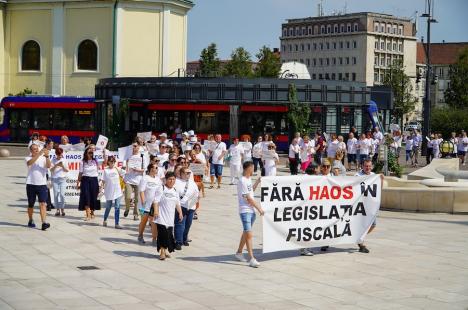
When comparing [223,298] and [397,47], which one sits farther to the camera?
[397,47]

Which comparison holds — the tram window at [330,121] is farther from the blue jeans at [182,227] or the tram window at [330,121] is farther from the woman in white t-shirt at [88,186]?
the blue jeans at [182,227]

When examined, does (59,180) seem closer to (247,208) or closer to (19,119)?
(247,208)

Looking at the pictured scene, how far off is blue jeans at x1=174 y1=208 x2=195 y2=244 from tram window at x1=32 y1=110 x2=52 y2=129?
127ft

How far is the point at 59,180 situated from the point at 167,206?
6.77m

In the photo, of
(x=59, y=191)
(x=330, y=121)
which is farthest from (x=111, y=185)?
(x=330, y=121)

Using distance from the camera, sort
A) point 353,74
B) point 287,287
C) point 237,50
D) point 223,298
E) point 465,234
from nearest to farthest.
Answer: point 223,298 < point 287,287 < point 465,234 < point 237,50 < point 353,74

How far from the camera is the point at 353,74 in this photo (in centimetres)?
15438

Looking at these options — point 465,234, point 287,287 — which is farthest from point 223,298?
point 465,234

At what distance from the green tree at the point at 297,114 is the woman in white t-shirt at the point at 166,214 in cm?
2701

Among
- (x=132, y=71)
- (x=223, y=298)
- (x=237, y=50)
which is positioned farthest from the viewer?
(x=237, y=50)

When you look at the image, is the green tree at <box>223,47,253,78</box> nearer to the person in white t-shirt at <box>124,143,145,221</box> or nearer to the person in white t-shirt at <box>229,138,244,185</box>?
the person in white t-shirt at <box>229,138,244,185</box>

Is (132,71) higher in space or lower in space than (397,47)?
lower

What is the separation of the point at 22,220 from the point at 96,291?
7992 mm

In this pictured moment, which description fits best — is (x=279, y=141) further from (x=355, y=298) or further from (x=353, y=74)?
(x=353, y=74)
